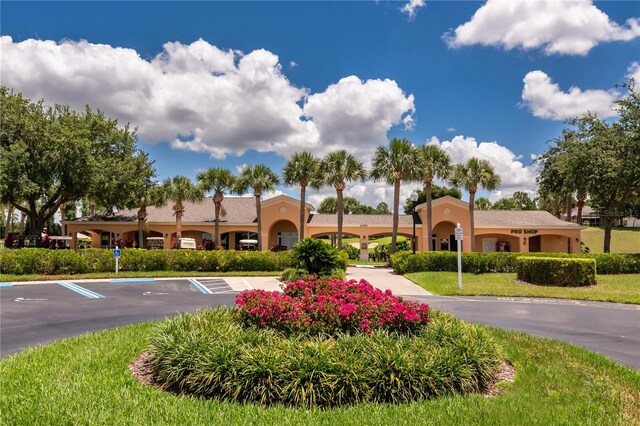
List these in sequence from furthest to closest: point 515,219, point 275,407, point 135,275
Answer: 1. point 515,219
2. point 135,275
3. point 275,407

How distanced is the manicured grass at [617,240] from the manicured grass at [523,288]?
3109 centimetres

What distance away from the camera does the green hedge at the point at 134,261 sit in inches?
851

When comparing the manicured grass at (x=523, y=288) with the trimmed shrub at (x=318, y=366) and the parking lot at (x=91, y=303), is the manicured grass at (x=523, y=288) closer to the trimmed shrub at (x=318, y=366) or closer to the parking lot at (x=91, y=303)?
the parking lot at (x=91, y=303)

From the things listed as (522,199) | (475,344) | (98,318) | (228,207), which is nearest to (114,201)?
(228,207)

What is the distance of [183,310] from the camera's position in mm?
12375

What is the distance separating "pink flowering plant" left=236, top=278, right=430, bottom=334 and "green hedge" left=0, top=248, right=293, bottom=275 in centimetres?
1583

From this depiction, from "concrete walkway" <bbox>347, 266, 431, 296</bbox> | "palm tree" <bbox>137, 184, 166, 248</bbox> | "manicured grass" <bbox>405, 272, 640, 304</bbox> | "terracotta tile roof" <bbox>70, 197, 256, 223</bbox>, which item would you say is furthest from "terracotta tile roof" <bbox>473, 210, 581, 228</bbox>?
"palm tree" <bbox>137, 184, 166, 248</bbox>

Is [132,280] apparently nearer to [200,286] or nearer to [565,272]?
[200,286]

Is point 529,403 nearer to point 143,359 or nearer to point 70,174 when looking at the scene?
point 143,359

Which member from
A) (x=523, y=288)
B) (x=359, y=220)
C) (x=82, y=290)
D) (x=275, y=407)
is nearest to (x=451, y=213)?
(x=359, y=220)

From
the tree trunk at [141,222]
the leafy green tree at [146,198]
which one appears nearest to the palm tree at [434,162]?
the leafy green tree at [146,198]

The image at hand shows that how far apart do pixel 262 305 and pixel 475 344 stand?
337 cm

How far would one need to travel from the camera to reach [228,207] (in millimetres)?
42406

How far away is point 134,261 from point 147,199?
13299mm
